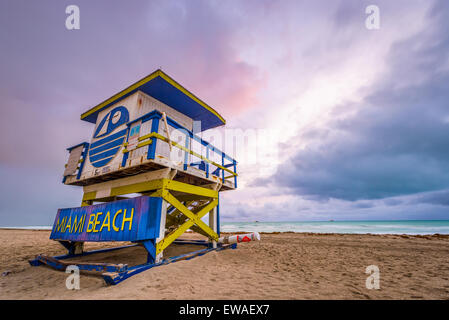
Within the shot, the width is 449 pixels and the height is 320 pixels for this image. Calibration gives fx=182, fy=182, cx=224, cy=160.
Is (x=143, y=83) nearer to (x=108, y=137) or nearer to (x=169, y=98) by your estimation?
(x=169, y=98)

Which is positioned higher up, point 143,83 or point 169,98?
point 143,83

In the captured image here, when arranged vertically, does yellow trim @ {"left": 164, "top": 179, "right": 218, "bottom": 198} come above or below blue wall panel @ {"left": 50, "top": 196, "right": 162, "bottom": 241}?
above

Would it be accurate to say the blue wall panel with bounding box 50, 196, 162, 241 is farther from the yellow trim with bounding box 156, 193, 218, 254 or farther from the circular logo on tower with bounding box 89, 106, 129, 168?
the circular logo on tower with bounding box 89, 106, 129, 168

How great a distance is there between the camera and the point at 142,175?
20.7 ft

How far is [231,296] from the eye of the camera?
3.43m

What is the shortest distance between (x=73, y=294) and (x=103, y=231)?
2.05 m

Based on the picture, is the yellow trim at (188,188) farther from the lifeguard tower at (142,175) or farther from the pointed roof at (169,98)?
the pointed roof at (169,98)

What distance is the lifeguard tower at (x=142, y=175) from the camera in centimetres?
535

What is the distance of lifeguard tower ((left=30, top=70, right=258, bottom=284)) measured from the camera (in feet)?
17.6

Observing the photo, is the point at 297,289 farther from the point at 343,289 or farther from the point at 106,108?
the point at 106,108

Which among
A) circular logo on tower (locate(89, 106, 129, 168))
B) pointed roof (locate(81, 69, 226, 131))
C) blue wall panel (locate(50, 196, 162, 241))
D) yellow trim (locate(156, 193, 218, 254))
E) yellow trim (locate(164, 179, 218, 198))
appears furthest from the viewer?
pointed roof (locate(81, 69, 226, 131))

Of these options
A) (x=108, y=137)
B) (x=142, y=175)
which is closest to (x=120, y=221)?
(x=142, y=175)

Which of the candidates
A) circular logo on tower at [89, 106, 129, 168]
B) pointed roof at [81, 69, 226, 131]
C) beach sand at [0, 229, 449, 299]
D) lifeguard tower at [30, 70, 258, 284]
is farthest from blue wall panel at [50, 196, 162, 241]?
pointed roof at [81, 69, 226, 131]
